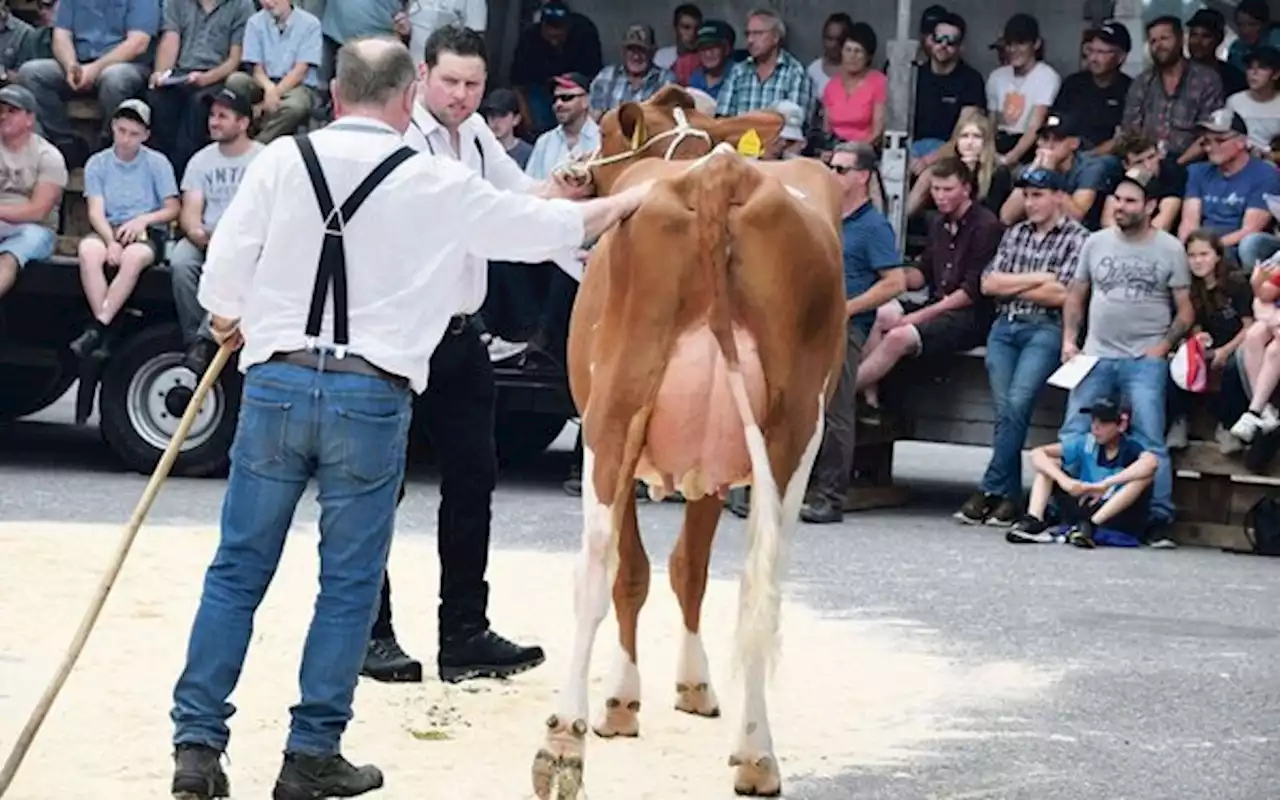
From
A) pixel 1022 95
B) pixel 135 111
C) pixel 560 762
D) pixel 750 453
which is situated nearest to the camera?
pixel 560 762

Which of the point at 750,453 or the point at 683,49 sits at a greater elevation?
the point at 683,49

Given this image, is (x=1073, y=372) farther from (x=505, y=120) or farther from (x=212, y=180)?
(x=212, y=180)

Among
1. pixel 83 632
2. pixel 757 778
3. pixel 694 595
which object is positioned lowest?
pixel 757 778

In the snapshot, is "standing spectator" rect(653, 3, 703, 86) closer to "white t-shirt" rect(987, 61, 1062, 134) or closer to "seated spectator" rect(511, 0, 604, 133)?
"seated spectator" rect(511, 0, 604, 133)

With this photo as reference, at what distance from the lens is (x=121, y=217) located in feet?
49.1

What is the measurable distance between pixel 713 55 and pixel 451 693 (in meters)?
9.66

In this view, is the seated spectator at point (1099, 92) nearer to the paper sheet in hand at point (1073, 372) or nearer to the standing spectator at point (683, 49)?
the paper sheet in hand at point (1073, 372)

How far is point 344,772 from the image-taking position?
6.75m

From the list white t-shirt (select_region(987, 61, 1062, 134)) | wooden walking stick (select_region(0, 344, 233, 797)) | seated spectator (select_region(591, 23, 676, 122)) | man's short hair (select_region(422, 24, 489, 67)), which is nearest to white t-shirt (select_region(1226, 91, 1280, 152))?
white t-shirt (select_region(987, 61, 1062, 134))

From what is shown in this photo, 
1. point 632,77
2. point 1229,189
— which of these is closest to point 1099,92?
point 1229,189

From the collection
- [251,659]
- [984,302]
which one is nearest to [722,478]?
[251,659]

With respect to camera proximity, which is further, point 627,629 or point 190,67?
point 190,67

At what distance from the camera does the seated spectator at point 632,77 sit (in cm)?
1730

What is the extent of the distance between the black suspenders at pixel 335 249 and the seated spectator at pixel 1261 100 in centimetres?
1027
